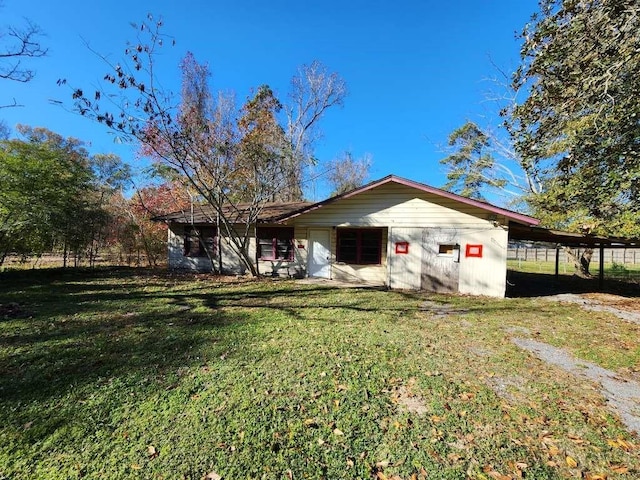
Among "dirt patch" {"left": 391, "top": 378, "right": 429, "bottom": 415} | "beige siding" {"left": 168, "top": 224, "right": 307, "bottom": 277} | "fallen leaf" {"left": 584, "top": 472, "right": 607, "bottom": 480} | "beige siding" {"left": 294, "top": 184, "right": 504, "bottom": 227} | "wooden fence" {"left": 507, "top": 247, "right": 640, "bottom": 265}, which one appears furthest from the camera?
"wooden fence" {"left": 507, "top": 247, "right": 640, "bottom": 265}

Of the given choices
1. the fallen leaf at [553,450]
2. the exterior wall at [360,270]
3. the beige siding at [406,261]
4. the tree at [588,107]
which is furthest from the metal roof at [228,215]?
the fallen leaf at [553,450]

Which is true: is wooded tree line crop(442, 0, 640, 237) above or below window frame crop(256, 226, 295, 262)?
above

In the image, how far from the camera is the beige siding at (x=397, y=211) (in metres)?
10.2

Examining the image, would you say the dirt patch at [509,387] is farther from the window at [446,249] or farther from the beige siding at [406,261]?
the beige siding at [406,261]

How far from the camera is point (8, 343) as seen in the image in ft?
16.6

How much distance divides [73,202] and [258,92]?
944cm

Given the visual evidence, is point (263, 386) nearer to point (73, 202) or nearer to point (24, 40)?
point (24, 40)

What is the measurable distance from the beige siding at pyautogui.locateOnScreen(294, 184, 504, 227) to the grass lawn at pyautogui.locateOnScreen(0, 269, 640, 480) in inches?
162

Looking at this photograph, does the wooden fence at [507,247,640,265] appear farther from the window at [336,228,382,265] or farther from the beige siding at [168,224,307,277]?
the beige siding at [168,224,307,277]

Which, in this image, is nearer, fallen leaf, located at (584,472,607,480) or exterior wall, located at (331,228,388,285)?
fallen leaf, located at (584,472,607,480)

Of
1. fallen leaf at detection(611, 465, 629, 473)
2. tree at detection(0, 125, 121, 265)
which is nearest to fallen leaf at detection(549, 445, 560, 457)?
fallen leaf at detection(611, 465, 629, 473)

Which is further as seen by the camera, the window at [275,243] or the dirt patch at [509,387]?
the window at [275,243]

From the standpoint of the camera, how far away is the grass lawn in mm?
2551

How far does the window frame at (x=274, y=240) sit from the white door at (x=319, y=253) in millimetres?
933
